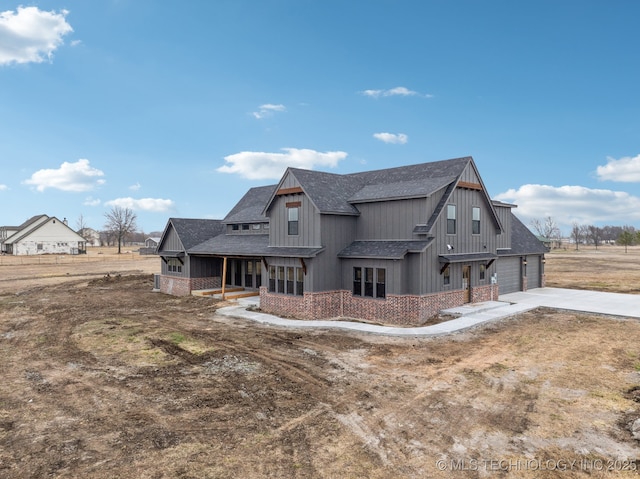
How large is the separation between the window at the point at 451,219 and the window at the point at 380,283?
415 centimetres

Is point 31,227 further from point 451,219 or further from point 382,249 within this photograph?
point 451,219

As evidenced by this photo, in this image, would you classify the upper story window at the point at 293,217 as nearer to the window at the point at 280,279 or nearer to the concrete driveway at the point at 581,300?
the window at the point at 280,279

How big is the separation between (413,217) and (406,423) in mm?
12702

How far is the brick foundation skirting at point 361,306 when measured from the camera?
1903 centimetres

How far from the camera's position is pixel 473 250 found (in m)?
22.6

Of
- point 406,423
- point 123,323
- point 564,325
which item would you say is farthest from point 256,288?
point 406,423

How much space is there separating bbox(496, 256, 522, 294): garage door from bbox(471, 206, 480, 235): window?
504 centimetres

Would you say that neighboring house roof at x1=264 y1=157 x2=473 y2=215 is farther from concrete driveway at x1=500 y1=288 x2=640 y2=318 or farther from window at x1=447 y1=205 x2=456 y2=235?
concrete driveway at x1=500 y1=288 x2=640 y2=318

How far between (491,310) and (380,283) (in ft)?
19.9

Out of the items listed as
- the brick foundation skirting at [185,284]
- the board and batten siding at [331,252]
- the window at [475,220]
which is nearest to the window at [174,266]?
the brick foundation skirting at [185,284]

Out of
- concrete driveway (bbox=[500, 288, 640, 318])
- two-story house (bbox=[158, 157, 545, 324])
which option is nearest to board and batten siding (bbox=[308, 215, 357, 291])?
two-story house (bbox=[158, 157, 545, 324])

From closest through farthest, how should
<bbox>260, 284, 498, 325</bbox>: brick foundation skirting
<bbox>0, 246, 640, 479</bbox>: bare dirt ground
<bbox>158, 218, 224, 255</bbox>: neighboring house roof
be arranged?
<bbox>0, 246, 640, 479</bbox>: bare dirt ground, <bbox>260, 284, 498, 325</bbox>: brick foundation skirting, <bbox>158, 218, 224, 255</bbox>: neighboring house roof

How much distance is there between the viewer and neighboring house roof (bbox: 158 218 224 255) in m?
29.6

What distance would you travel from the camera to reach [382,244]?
20.6m
